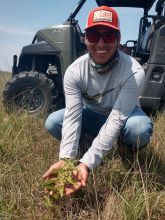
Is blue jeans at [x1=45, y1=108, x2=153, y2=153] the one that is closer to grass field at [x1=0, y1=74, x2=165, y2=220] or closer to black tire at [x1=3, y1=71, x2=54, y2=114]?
grass field at [x1=0, y1=74, x2=165, y2=220]

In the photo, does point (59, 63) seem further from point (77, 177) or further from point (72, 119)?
point (77, 177)

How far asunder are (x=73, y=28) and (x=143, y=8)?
1.37 metres

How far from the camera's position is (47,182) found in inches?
93.3

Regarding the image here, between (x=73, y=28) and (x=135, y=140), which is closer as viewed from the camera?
(x=135, y=140)

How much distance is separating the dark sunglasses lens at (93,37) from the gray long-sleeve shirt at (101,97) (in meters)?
0.22

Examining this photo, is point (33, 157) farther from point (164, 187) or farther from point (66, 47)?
point (66, 47)

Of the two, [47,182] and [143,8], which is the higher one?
[143,8]

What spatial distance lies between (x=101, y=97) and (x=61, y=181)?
0.86 metres

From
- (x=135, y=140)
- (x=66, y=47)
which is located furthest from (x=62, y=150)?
(x=66, y=47)

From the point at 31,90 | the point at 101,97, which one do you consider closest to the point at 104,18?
the point at 101,97

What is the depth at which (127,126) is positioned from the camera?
2.96 m

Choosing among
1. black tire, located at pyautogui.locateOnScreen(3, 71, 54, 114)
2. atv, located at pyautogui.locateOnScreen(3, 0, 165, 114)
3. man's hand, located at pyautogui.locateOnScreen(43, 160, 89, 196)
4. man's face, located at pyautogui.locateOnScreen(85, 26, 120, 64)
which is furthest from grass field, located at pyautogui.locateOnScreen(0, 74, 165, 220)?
black tire, located at pyautogui.locateOnScreen(3, 71, 54, 114)

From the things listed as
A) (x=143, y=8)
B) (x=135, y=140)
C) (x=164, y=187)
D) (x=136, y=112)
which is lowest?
(x=164, y=187)

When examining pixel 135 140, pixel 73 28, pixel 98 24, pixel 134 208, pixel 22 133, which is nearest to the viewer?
pixel 134 208
